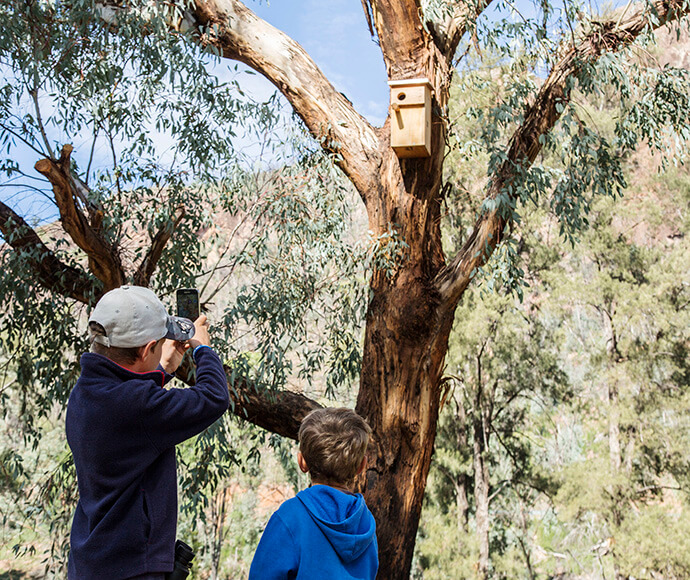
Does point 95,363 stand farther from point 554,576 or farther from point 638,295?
point 554,576

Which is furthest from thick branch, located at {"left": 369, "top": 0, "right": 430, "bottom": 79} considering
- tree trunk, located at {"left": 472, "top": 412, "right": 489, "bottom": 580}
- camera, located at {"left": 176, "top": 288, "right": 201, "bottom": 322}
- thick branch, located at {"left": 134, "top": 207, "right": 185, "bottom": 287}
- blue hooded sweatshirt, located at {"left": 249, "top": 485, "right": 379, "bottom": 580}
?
tree trunk, located at {"left": 472, "top": 412, "right": 489, "bottom": 580}

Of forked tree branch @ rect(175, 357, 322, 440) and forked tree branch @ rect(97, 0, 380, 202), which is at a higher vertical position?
forked tree branch @ rect(97, 0, 380, 202)

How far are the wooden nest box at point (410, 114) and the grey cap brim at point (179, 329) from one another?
2.15 meters

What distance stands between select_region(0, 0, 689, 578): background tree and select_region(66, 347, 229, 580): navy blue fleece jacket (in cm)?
222

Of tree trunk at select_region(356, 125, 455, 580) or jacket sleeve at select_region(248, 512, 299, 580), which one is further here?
tree trunk at select_region(356, 125, 455, 580)

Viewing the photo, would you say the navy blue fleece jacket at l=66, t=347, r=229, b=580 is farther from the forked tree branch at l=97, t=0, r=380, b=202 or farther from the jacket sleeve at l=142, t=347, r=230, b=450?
the forked tree branch at l=97, t=0, r=380, b=202

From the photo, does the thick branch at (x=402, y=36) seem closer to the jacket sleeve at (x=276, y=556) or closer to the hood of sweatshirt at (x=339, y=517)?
the hood of sweatshirt at (x=339, y=517)

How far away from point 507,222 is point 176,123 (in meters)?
1.91

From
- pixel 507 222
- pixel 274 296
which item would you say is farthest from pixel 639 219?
pixel 274 296

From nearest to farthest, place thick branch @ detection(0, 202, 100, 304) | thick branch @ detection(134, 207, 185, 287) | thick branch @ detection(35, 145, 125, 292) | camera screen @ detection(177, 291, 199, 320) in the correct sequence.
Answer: camera screen @ detection(177, 291, 199, 320) < thick branch @ detection(35, 145, 125, 292) < thick branch @ detection(0, 202, 100, 304) < thick branch @ detection(134, 207, 185, 287)

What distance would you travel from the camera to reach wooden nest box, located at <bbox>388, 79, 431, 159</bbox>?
11.0ft

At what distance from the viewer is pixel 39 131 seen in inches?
141

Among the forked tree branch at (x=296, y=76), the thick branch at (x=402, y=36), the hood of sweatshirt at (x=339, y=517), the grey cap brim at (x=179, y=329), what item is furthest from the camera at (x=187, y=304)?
the thick branch at (x=402, y=36)

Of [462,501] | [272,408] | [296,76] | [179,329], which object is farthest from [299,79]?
[462,501]
